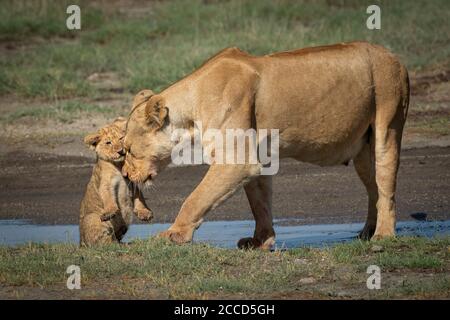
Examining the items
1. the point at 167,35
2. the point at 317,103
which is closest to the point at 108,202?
the point at 317,103

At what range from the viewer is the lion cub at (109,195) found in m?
8.34

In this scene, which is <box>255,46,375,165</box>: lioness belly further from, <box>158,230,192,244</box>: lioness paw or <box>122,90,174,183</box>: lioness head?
<box>158,230,192,244</box>: lioness paw

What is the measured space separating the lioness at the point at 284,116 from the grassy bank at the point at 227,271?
1.41 ft

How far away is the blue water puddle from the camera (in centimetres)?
888

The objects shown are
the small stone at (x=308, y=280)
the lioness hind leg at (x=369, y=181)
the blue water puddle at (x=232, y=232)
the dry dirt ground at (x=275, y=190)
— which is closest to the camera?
the small stone at (x=308, y=280)

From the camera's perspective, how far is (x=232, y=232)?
935cm

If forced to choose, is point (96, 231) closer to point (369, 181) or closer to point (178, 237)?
point (178, 237)

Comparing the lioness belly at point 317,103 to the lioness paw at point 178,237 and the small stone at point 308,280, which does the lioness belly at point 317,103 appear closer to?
the lioness paw at point 178,237

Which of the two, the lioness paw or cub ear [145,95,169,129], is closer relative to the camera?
the lioness paw

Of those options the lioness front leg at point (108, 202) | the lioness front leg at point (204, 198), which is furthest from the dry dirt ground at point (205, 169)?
the lioness front leg at point (204, 198)

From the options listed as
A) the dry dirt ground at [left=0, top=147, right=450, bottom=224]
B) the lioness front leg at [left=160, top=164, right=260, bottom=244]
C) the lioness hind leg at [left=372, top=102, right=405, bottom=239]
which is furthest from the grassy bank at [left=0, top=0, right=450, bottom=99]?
the lioness front leg at [left=160, top=164, right=260, bottom=244]

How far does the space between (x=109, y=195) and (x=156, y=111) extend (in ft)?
2.95

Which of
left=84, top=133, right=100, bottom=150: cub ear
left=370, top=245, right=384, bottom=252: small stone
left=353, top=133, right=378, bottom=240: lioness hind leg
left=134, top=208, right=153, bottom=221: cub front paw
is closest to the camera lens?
left=370, top=245, right=384, bottom=252: small stone

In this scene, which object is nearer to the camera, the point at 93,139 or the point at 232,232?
the point at 93,139
